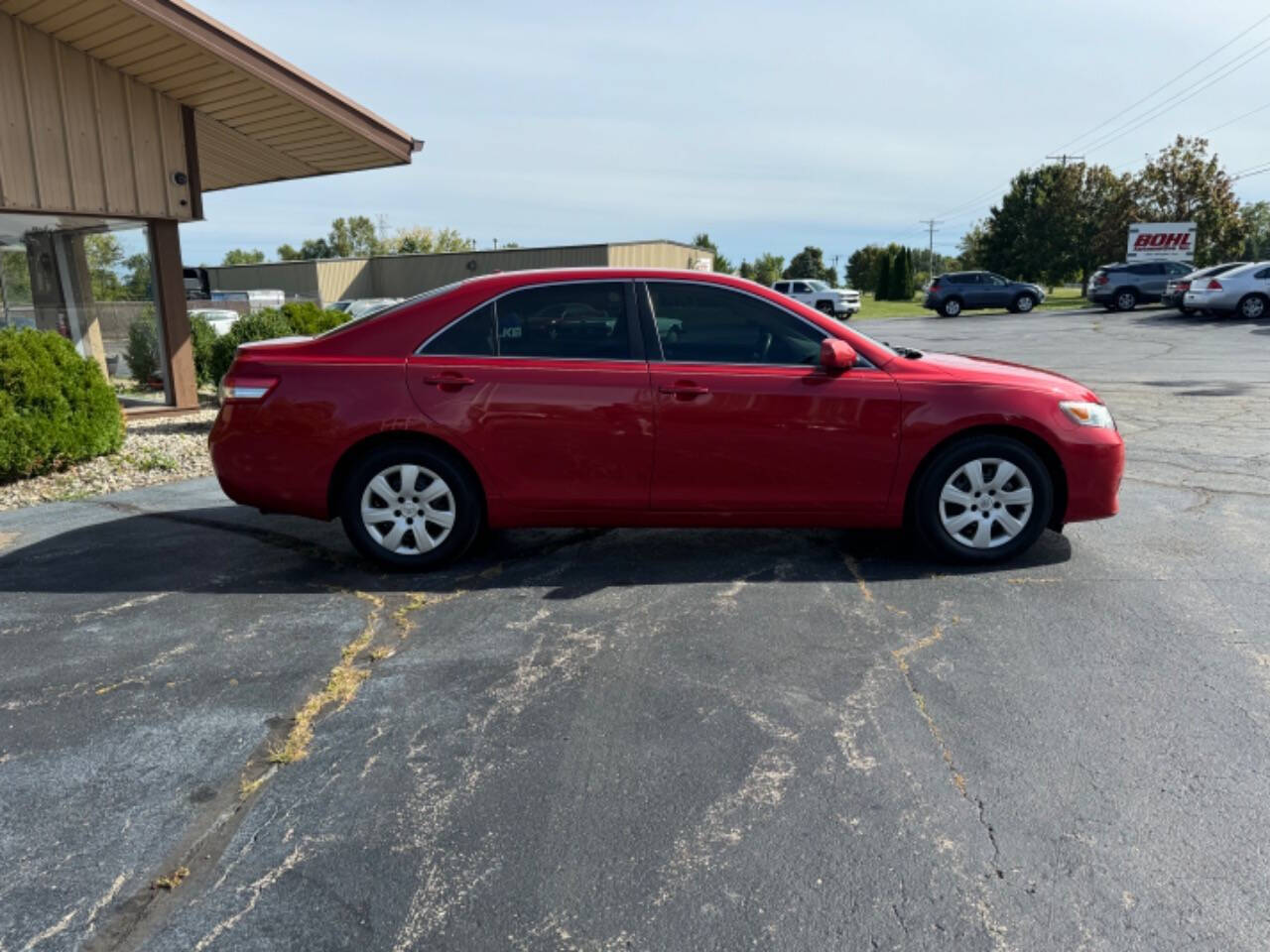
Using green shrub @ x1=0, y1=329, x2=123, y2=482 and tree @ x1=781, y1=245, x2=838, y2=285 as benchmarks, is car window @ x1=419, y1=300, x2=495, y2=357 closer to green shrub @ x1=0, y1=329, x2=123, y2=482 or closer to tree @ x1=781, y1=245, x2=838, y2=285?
green shrub @ x1=0, y1=329, x2=123, y2=482

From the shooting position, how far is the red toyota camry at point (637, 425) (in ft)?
15.3

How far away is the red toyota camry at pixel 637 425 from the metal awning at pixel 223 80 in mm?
4882

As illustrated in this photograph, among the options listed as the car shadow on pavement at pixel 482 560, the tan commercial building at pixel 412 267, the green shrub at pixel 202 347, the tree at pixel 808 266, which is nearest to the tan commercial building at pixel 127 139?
the green shrub at pixel 202 347

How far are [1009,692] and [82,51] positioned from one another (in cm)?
1015

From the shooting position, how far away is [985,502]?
479 centimetres

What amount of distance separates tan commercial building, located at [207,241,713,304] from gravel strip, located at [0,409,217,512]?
37.7 metres

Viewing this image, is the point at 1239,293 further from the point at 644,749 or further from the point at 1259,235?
the point at 1259,235

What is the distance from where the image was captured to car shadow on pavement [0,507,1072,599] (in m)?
4.73

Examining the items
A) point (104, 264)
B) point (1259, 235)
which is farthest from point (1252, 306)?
point (1259, 235)

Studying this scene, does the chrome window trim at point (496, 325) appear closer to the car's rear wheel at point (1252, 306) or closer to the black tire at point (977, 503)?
the black tire at point (977, 503)

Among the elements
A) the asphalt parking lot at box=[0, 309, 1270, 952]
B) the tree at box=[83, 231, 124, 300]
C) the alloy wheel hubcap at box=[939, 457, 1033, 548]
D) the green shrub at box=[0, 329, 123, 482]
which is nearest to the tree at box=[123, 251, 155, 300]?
the tree at box=[83, 231, 124, 300]

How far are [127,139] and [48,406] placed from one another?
151 inches

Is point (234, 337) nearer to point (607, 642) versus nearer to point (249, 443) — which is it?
point (249, 443)

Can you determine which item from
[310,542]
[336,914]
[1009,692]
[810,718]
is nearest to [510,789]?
[336,914]
